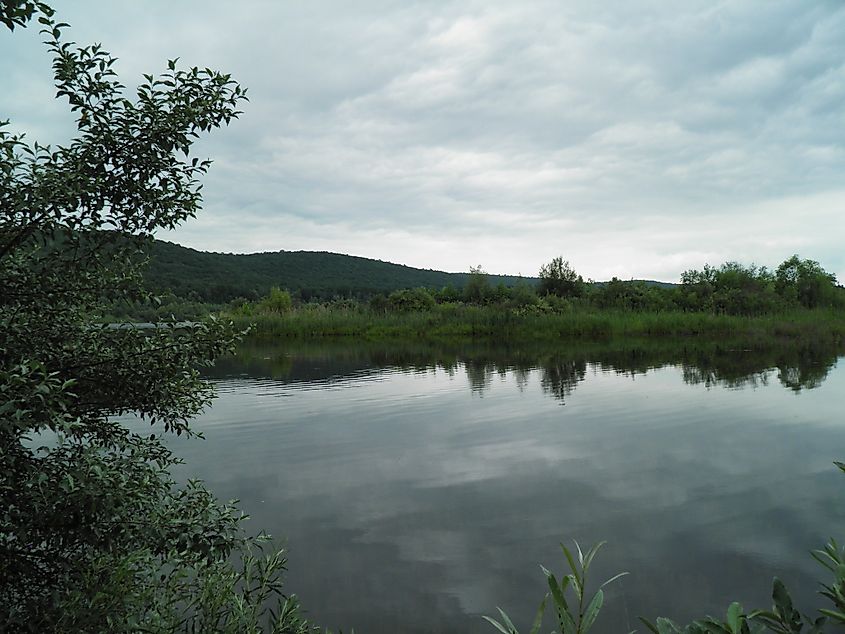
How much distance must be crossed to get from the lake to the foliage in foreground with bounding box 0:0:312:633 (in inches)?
57.2

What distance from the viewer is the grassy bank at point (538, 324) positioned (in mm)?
31656

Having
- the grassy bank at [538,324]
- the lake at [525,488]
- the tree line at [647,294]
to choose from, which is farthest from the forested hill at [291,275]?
the lake at [525,488]

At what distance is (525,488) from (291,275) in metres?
94.6

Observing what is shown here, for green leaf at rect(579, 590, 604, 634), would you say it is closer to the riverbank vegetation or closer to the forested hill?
the riverbank vegetation

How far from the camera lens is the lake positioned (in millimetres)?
4281

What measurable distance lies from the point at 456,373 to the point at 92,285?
1438 cm

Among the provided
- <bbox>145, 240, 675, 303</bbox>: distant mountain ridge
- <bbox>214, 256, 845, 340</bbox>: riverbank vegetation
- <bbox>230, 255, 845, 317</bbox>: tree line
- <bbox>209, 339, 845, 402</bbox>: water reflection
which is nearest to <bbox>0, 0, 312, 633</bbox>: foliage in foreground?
<bbox>209, 339, 845, 402</bbox>: water reflection

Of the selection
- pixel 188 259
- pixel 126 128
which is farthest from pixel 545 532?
pixel 188 259

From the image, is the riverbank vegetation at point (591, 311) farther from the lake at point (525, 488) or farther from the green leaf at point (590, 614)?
the green leaf at point (590, 614)

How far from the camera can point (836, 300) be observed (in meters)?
38.9

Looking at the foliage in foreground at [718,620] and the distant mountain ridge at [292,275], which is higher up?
the distant mountain ridge at [292,275]

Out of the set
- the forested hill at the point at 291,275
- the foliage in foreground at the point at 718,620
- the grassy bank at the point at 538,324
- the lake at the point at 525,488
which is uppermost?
the forested hill at the point at 291,275

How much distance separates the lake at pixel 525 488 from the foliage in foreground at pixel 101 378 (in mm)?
1452

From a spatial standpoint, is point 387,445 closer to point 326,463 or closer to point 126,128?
point 326,463
